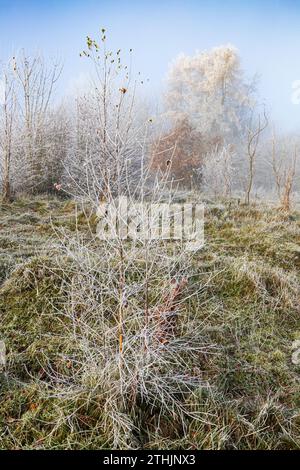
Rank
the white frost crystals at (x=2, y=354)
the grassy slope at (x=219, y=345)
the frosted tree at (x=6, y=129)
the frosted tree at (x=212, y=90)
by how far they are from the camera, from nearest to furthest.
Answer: the grassy slope at (x=219, y=345), the white frost crystals at (x=2, y=354), the frosted tree at (x=6, y=129), the frosted tree at (x=212, y=90)

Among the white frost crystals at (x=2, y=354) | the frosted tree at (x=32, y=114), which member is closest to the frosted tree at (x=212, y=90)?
the frosted tree at (x=32, y=114)

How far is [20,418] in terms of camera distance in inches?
90.4

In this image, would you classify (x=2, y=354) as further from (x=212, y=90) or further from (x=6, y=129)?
(x=212, y=90)

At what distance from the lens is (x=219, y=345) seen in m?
3.01

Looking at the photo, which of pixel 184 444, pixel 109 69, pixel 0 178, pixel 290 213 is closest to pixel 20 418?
pixel 184 444

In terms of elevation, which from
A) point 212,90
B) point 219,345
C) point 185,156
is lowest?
point 219,345

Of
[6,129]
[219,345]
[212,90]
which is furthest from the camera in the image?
[212,90]

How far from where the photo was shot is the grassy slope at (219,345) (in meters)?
2.21

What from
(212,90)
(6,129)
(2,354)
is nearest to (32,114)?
(6,129)

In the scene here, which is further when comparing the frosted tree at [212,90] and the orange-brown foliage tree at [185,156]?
the frosted tree at [212,90]

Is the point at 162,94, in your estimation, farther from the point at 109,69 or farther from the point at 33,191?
the point at 109,69

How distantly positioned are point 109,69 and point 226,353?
9.49ft

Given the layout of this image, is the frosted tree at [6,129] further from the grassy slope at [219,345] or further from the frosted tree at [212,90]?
the frosted tree at [212,90]

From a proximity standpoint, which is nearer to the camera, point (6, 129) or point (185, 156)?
point (6, 129)
